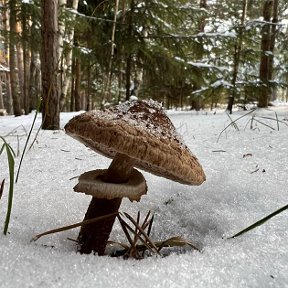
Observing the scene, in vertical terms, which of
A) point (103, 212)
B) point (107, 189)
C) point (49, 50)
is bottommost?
point (103, 212)

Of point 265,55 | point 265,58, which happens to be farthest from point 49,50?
point 265,58

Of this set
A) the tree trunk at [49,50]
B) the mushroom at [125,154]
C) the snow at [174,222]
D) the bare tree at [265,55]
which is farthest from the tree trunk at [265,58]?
the mushroom at [125,154]

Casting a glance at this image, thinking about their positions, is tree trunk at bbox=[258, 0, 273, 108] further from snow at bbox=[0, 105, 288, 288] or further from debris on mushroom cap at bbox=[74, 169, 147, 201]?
debris on mushroom cap at bbox=[74, 169, 147, 201]

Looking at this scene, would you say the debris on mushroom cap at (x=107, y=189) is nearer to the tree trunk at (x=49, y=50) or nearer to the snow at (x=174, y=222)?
the snow at (x=174, y=222)

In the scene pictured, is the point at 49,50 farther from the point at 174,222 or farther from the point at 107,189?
the point at 107,189

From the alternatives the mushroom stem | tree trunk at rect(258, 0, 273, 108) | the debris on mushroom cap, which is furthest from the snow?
tree trunk at rect(258, 0, 273, 108)

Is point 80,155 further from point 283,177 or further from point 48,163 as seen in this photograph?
point 283,177

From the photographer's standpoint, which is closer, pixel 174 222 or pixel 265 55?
pixel 174 222

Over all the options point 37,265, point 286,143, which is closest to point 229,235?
point 37,265
